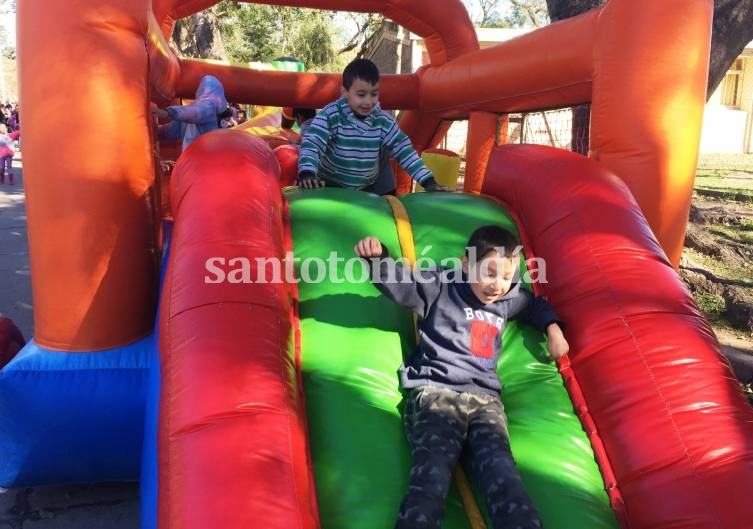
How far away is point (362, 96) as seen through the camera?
3.38 metres

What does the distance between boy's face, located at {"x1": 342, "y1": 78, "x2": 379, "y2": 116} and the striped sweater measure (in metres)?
0.06

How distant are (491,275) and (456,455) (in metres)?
0.57

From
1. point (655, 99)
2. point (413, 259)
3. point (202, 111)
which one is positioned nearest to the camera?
point (413, 259)

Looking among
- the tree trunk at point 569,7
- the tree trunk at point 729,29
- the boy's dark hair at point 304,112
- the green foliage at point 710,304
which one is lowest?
the green foliage at point 710,304

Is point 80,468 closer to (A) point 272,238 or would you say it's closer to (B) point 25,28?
(A) point 272,238

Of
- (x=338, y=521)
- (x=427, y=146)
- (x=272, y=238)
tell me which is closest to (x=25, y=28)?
(x=272, y=238)

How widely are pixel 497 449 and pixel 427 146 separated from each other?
16.5 ft

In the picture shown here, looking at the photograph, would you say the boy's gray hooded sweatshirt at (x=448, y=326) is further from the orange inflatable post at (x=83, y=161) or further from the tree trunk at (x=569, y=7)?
the tree trunk at (x=569, y=7)

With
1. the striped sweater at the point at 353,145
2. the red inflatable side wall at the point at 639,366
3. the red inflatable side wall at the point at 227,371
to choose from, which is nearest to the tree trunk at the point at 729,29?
the striped sweater at the point at 353,145

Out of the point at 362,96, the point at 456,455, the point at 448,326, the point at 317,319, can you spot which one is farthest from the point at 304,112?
the point at 456,455

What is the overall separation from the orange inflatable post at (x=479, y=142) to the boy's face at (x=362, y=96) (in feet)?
5.29

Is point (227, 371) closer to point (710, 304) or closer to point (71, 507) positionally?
point (71, 507)

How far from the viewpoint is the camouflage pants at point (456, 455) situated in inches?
66.3

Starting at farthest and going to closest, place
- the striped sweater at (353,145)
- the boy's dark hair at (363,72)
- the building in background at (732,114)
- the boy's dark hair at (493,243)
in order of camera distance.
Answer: the building in background at (732,114)
the striped sweater at (353,145)
the boy's dark hair at (363,72)
the boy's dark hair at (493,243)
